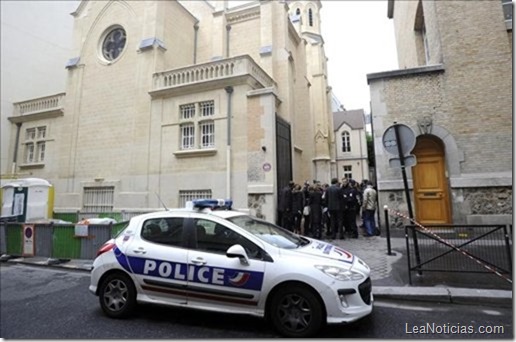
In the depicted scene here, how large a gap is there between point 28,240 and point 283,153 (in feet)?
30.3

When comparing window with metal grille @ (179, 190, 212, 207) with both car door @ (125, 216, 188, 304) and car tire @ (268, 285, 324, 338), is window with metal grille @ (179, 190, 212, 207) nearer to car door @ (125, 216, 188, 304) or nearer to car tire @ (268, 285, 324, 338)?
car door @ (125, 216, 188, 304)

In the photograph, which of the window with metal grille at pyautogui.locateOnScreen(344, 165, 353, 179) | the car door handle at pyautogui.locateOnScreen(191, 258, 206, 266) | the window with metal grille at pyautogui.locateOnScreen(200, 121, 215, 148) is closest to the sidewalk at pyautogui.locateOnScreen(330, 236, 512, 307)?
the car door handle at pyautogui.locateOnScreen(191, 258, 206, 266)

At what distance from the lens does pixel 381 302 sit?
4742 millimetres

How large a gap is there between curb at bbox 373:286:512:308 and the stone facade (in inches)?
195

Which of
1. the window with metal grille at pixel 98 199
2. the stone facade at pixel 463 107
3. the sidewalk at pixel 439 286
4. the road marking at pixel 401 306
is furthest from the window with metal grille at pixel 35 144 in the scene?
the road marking at pixel 401 306

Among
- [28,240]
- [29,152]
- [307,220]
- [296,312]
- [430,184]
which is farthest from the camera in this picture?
[29,152]

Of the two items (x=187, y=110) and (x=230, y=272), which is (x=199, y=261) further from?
(x=187, y=110)

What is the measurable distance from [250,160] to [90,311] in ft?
24.9

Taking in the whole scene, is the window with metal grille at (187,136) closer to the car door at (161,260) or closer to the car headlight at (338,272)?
the car door at (161,260)

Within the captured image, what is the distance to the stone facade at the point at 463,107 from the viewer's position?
A: 8820mm

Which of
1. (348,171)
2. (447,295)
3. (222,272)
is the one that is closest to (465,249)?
(447,295)

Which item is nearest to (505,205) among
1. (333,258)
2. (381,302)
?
(381,302)

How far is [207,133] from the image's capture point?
12.5 meters

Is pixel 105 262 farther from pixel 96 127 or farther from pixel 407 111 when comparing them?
pixel 96 127
